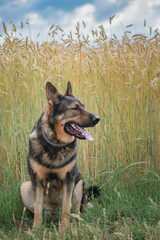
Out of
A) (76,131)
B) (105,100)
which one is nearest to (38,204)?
(76,131)

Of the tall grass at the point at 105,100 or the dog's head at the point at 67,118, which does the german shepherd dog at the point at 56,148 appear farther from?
the tall grass at the point at 105,100

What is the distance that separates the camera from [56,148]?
10.5ft

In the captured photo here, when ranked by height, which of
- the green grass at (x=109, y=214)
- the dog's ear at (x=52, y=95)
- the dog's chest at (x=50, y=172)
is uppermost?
the dog's ear at (x=52, y=95)

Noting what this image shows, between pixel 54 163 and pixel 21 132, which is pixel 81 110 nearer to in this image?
pixel 54 163

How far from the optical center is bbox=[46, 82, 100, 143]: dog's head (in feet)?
10.1

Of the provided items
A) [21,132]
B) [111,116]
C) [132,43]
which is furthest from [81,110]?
[132,43]

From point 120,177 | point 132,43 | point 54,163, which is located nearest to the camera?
point 54,163

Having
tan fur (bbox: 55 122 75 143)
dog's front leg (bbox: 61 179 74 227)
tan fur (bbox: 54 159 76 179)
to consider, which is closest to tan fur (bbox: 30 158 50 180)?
tan fur (bbox: 54 159 76 179)

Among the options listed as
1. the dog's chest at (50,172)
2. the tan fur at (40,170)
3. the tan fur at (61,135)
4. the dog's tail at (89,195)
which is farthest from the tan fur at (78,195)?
the tan fur at (61,135)

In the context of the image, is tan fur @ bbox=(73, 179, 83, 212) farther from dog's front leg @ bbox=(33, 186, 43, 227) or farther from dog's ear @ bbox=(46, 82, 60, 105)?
dog's ear @ bbox=(46, 82, 60, 105)

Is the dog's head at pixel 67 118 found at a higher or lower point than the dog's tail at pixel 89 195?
higher

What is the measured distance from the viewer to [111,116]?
4.03 metres

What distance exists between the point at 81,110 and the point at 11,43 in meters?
1.79

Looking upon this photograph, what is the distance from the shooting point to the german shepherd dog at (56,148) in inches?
122
